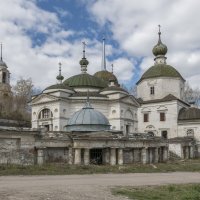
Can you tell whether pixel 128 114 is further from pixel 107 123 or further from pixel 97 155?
pixel 97 155

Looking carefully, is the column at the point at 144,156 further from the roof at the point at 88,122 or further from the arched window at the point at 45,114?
the arched window at the point at 45,114

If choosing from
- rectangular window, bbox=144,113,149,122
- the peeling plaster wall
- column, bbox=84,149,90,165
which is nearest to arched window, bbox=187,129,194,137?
rectangular window, bbox=144,113,149,122

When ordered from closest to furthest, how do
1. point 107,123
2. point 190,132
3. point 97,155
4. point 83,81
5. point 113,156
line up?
point 113,156 → point 97,155 → point 107,123 → point 83,81 → point 190,132

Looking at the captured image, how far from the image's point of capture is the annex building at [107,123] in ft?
96.1

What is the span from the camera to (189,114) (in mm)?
58656

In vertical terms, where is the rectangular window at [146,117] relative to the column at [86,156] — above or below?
above

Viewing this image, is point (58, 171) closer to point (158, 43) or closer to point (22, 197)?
point (22, 197)

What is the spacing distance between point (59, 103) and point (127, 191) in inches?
1383

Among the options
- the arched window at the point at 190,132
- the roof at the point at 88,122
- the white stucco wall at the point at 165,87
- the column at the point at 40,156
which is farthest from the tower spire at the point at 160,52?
the column at the point at 40,156

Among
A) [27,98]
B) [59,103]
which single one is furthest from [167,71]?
[27,98]

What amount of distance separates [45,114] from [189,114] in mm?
22111

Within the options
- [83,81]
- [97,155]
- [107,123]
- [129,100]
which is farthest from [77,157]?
[83,81]

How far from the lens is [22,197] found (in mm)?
13484

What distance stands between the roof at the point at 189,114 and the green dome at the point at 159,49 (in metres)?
11.6
